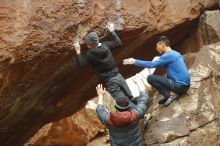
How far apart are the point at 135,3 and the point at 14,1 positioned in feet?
8.21

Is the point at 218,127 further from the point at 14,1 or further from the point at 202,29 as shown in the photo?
the point at 14,1

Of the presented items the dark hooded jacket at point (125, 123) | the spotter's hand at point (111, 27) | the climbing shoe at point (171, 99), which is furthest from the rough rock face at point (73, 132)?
the dark hooded jacket at point (125, 123)

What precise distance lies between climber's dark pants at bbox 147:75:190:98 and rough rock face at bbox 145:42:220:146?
0.23 meters

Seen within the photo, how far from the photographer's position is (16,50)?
7582 mm

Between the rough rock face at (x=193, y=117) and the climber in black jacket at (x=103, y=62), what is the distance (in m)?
0.76

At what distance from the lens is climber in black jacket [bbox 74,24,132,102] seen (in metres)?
7.61

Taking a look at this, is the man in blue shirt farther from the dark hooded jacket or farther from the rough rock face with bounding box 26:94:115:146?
the rough rock face with bounding box 26:94:115:146

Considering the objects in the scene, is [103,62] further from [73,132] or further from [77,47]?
[73,132]

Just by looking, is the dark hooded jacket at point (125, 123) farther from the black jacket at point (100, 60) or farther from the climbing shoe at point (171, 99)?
the climbing shoe at point (171, 99)

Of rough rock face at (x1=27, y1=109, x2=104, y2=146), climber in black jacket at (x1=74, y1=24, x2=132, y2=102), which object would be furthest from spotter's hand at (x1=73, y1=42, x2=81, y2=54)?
rough rock face at (x1=27, y1=109, x2=104, y2=146)

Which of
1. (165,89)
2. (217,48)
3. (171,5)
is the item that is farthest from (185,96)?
(171,5)

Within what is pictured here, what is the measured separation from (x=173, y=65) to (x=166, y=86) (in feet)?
1.34

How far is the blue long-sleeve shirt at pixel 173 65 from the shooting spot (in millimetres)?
7805

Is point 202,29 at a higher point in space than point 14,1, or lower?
lower
